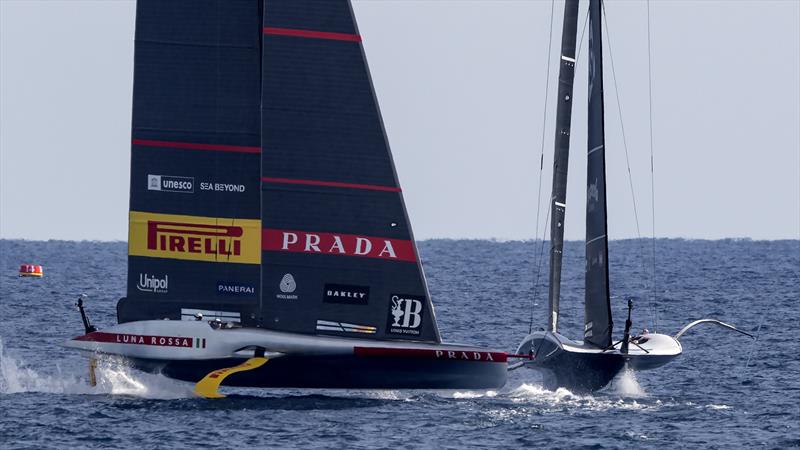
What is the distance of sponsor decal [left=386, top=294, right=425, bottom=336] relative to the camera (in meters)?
32.4

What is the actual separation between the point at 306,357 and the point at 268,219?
2.73 m

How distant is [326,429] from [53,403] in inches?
242

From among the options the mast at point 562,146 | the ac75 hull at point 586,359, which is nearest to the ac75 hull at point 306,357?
the ac75 hull at point 586,359

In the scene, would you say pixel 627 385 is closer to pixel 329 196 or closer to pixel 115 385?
pixel 329 196

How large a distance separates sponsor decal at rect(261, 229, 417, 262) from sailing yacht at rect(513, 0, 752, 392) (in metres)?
3.41

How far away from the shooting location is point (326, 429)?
97.1 ft

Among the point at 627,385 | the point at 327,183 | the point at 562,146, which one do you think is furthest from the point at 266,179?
the point at 627,385

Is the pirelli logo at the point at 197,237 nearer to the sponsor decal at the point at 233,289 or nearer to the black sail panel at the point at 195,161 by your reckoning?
the black sail panel at the point at 195,161

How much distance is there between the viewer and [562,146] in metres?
34.4

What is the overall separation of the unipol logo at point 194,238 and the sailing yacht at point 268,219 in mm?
27

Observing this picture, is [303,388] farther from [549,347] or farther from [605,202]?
[605,202]

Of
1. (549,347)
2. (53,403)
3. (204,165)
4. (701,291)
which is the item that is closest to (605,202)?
(549,347)

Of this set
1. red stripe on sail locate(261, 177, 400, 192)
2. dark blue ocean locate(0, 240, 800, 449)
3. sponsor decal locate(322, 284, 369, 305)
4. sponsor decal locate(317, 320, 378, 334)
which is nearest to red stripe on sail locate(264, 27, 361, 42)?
red stripe on sail locate(261, 177, 400, 192)

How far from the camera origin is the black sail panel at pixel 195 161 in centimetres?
3228
